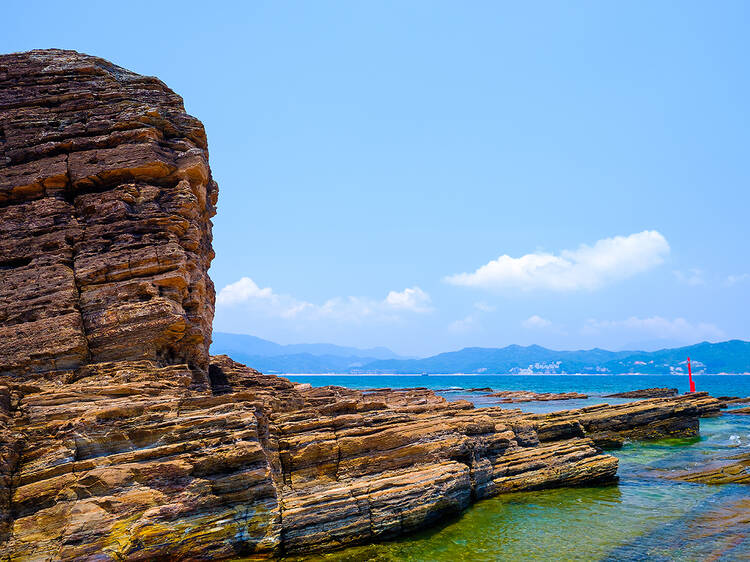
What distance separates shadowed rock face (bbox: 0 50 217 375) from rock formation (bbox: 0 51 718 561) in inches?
3.0

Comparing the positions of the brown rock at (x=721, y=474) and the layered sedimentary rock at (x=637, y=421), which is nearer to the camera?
the brown rock at (x=721, y=474)

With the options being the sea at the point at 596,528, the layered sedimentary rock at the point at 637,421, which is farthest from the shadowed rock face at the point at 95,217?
the layered sedimentary rock at the point at 637,421

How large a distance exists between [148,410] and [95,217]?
1067cm

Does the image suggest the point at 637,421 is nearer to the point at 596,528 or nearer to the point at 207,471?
the point at 596,528

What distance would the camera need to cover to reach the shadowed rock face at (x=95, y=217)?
2030 cm

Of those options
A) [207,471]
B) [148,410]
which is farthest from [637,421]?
[148,410]

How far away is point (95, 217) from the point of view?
74.3ft

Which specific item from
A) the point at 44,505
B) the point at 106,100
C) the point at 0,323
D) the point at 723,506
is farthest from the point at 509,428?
the point at 106,100

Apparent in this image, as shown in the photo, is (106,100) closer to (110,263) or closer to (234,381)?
(110,263)

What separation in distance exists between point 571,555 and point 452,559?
4014 millimetres

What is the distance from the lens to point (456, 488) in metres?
19.5

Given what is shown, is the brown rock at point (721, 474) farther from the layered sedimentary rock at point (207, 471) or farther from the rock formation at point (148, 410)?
the layered sedimentary rock at point (207, 471)

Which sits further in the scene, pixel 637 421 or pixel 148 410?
pixel 637 421

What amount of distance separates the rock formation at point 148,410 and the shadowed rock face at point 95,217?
0.25 ft
